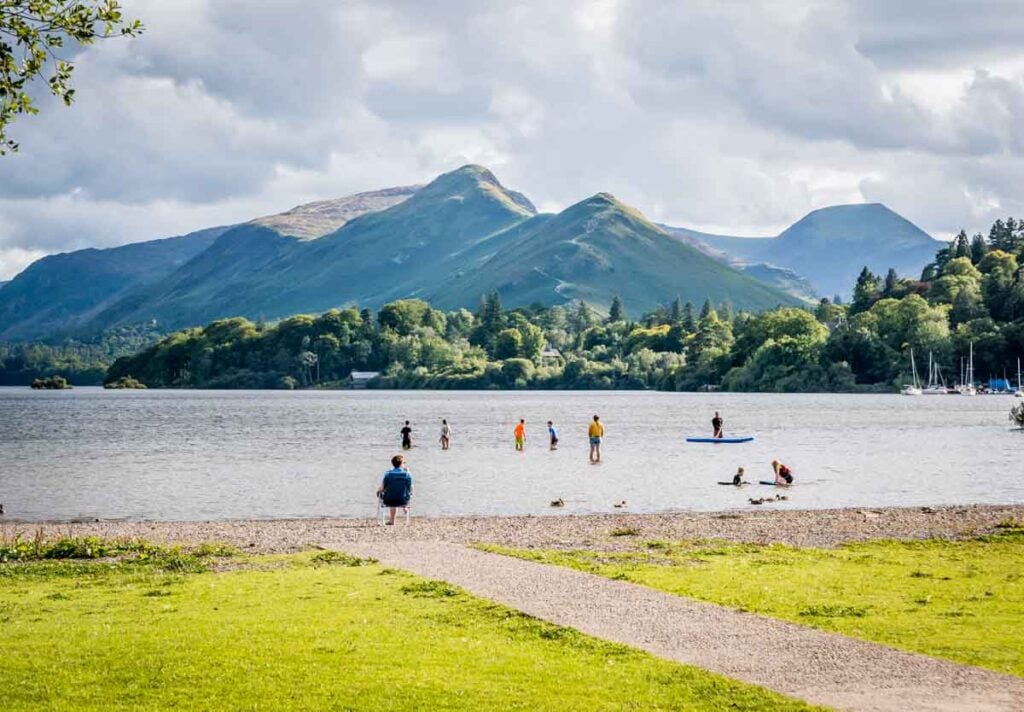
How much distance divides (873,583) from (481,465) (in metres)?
48.5

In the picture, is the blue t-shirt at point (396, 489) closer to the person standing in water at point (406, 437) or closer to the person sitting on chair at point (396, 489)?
the person sitting on chair at point (396, 489)

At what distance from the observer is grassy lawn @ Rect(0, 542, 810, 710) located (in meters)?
14.6

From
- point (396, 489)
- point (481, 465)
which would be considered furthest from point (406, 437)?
point (396, 489)

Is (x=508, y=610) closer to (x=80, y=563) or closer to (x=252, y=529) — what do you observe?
(x=80, y=563)

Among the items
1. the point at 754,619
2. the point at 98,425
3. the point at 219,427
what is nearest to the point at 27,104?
the point at 754,619

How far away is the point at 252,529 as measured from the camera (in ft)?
120

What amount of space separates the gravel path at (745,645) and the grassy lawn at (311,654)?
682 millimetres

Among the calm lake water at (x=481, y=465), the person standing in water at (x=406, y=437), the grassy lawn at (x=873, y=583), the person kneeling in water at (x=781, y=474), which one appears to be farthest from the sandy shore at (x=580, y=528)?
the person standing in water at (x=406, y=437)

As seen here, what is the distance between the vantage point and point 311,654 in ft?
55.4

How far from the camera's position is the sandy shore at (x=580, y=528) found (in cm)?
3231

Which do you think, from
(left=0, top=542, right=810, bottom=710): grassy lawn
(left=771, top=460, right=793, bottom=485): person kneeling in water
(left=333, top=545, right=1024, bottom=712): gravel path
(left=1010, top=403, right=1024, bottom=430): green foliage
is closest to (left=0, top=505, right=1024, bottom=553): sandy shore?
(left=333, top=545, right=1024, bottom=712): gravel path

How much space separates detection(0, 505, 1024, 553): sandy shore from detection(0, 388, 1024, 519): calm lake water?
542cm

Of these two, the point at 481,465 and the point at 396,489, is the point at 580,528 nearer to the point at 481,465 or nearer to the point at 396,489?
the point at 396,489

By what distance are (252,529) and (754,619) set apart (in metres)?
21.2
